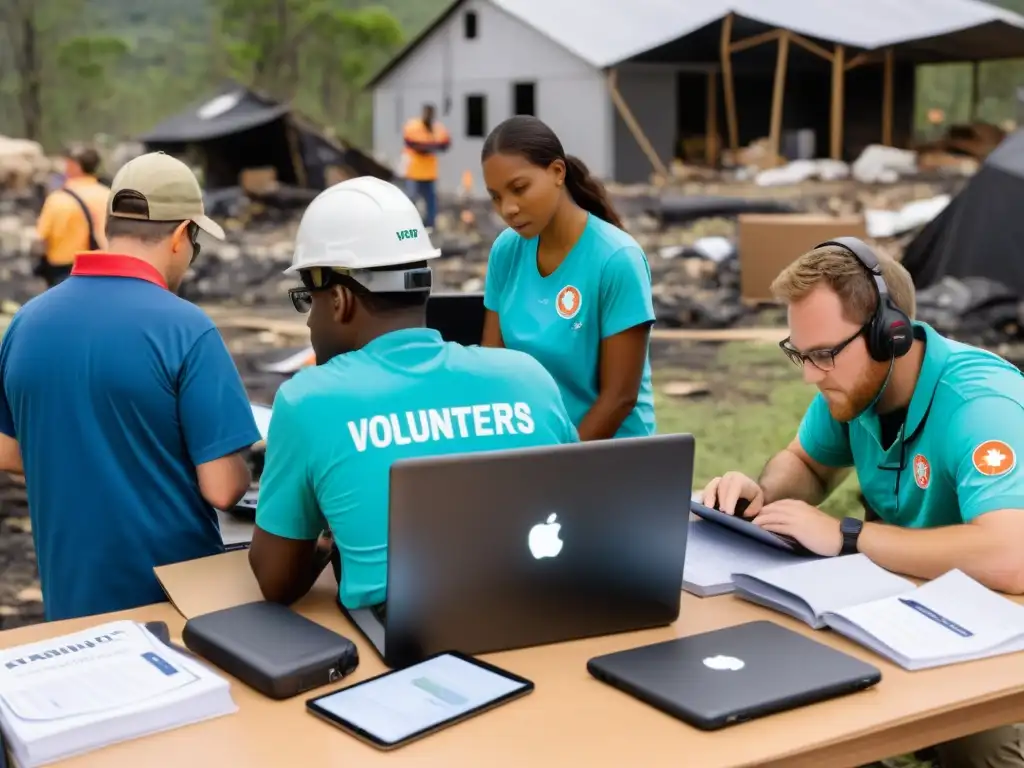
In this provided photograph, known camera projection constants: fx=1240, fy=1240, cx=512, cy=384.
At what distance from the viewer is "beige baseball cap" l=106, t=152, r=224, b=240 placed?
288 centimetres

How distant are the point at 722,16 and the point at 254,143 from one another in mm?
8509

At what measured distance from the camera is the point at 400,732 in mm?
1931

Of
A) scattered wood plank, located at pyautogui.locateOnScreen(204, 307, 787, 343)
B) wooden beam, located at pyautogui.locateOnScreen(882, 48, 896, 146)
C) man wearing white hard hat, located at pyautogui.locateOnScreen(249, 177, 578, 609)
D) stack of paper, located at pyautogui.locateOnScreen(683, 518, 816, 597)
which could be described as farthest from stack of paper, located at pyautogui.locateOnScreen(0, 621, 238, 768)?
wooden beam, located at pyautogui.locateOnScreen(882, 48, 896, 146)

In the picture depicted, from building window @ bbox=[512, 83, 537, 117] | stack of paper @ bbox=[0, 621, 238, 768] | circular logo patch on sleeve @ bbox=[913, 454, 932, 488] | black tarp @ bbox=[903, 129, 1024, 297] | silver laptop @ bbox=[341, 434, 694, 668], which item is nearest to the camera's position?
stack of paper @ bbox=[0, 621, 238, 768]

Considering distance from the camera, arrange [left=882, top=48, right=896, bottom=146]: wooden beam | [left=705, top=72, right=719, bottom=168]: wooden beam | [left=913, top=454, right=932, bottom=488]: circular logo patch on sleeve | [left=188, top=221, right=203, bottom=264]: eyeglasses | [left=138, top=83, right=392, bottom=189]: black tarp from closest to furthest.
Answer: [left=913, top=454, right=932, bottom=488]: circular logo patch on sleeve → [left=188, top=221, right=203, bottom=264]: eyeglasses → [left=138, top=83, right=392, bottom=189]: black tarp → [left=882, top=48, right=896, bottom=146]: wooden beam → [left=705, top=72, right=719, bottom=168]: wooden beam

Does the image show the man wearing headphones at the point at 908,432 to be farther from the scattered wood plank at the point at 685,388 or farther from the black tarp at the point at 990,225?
the black tarp at the point at 990,225

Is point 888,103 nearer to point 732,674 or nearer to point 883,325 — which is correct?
point 883,325

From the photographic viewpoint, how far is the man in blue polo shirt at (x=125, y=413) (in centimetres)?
271

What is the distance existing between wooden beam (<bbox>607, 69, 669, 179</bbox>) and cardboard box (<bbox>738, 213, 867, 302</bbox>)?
1104 cm

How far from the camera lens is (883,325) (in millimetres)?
2723

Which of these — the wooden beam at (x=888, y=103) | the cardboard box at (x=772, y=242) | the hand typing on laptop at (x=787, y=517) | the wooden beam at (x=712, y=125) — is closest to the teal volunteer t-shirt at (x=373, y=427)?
the hand typing on laptop at (x=787, y=517)

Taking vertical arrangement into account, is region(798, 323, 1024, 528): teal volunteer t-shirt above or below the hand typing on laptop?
above

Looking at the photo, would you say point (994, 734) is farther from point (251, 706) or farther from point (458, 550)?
point (251, 706)

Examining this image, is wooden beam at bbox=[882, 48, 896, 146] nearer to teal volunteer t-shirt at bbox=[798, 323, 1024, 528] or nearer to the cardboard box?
the cardboard box
